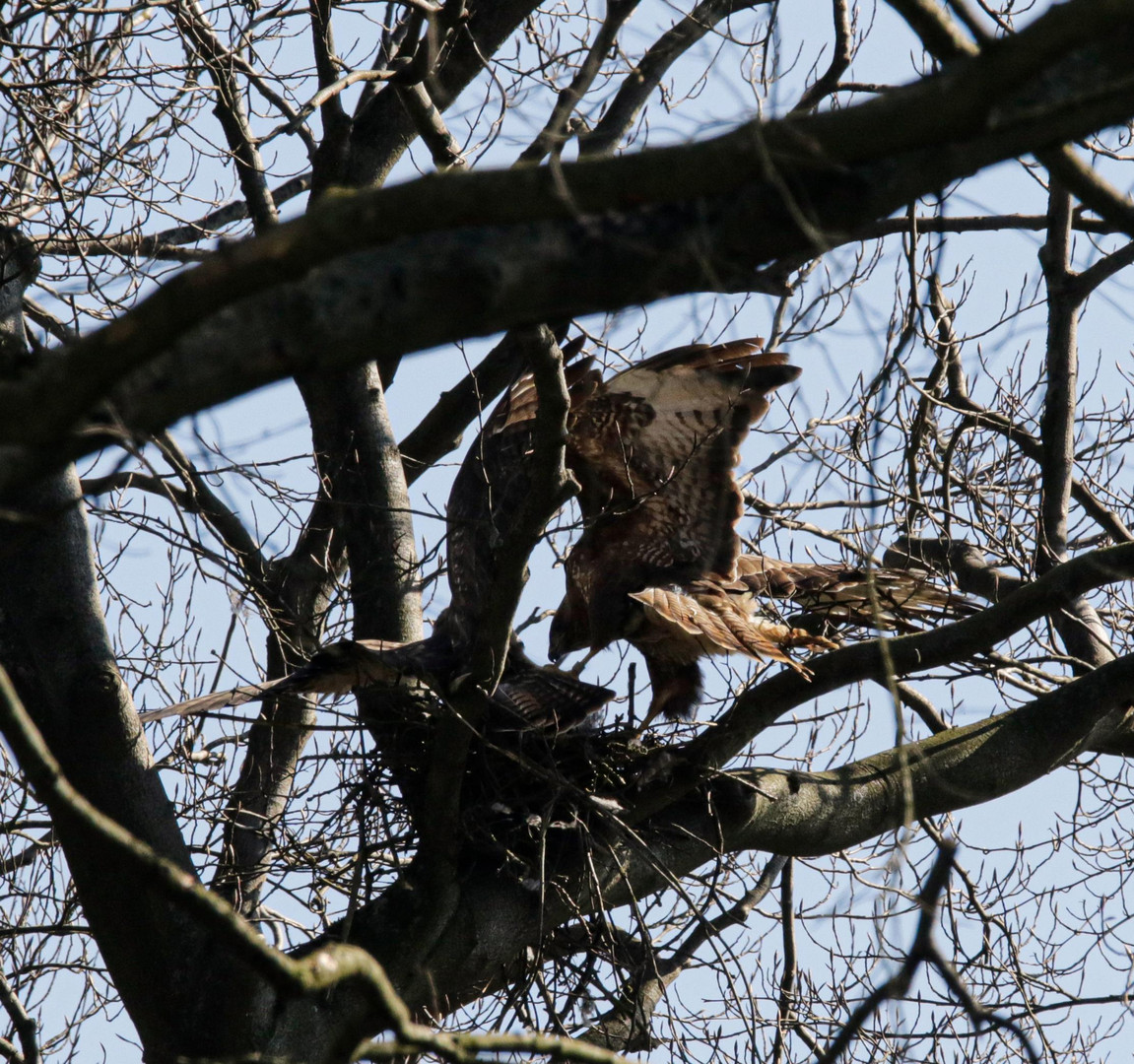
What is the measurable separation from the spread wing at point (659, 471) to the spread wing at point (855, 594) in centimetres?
26

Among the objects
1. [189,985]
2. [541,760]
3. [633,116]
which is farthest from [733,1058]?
[633,116]

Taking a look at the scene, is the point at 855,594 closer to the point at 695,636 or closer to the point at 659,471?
the point at 695,636

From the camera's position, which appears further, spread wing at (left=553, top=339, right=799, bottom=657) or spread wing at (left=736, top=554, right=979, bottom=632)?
spread wing at (left=553, top=339, right=799, bottom=657)

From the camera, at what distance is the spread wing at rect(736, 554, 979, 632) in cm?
420

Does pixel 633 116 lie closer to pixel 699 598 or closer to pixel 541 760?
pixel 699 598

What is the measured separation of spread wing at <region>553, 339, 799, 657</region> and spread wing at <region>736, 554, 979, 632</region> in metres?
0.26

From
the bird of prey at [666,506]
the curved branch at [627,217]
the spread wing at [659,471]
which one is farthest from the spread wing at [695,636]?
the curved branch at [627,217]

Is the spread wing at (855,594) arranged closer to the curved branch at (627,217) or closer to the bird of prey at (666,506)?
the bird of prey at (666,506)

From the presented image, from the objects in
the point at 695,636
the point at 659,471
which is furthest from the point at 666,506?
the point at 695,636

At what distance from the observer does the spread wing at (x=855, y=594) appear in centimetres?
420

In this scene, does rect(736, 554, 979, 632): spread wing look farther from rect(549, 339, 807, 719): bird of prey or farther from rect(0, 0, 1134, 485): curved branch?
rect(0, 0, 1134, 485): curved branch

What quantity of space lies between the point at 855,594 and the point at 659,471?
91cm

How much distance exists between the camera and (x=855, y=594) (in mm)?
4469

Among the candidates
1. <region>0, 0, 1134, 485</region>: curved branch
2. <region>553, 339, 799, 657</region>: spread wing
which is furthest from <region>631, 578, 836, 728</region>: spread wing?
<region>0, 0, 1134, 485</region>: curved branch
